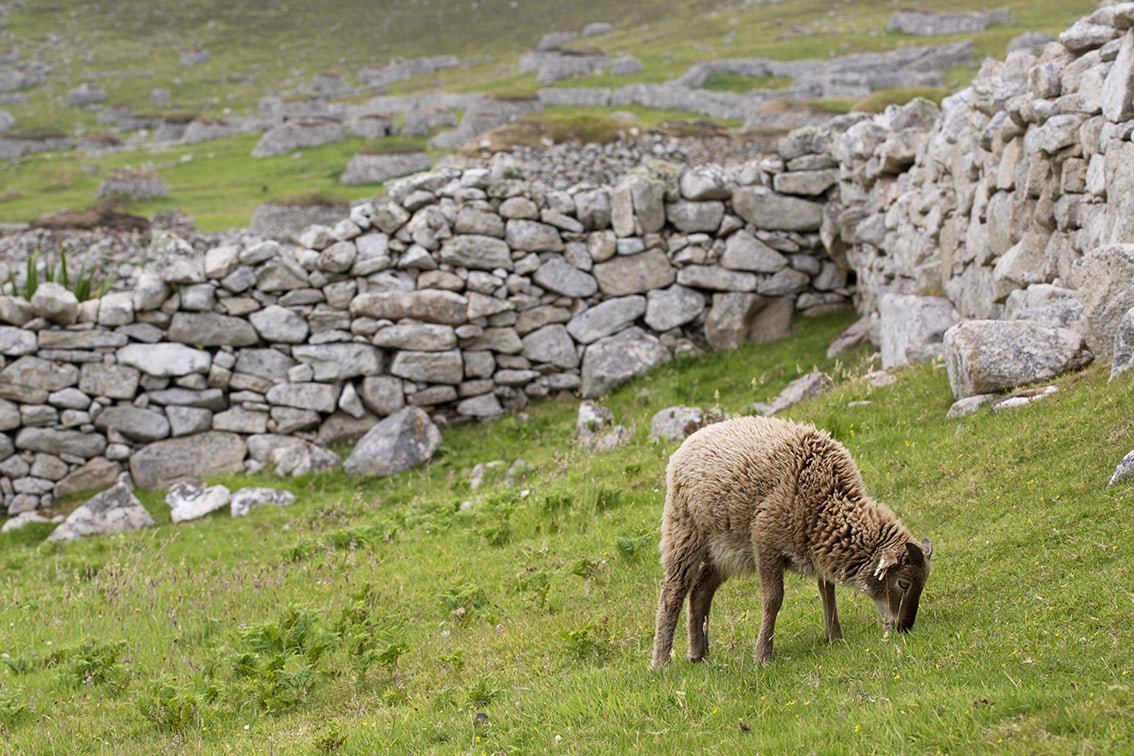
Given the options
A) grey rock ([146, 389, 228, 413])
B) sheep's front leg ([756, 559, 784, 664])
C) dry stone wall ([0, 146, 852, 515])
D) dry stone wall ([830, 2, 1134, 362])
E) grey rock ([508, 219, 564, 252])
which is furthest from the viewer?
grey rock ([508, 219, 564, 252])

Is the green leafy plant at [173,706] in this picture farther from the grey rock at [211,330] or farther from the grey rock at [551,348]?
the grey rock at [551,348]

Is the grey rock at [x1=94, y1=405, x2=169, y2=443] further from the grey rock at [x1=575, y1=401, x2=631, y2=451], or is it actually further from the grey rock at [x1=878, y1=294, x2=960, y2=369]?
the grey rock at [x1=878, y1=294, x2=960, y2=369]

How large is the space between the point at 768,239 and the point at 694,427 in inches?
283

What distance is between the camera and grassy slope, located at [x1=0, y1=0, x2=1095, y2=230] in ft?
189

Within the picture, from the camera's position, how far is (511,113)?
59781 mm

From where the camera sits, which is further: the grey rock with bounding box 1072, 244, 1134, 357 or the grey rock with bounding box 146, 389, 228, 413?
the grey rock with bounding box 146, 389, 228, 413

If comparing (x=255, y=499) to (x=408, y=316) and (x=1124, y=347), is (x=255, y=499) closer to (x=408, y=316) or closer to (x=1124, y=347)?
(x=408, y=316)

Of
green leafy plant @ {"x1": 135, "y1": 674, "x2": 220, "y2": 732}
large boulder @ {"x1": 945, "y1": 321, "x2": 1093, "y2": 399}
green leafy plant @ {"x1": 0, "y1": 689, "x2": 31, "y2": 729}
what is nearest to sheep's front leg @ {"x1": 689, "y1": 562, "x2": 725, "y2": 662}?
green leafy plant @ {"x1": 135, "y1": 674, "x2": 220, "y2": 732}

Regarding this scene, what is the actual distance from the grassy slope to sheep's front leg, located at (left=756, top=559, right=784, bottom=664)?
38.1m

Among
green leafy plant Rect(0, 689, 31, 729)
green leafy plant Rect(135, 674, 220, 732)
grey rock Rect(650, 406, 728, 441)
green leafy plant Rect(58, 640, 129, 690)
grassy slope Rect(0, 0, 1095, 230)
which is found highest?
green leafy plant Rect(135, 674, 220, 732)

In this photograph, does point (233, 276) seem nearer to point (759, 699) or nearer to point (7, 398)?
point (7, 398)

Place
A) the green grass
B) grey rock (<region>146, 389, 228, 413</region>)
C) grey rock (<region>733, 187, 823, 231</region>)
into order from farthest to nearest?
grey rock (<region>733, 187, 823, 231</region>), grey rock (<region>146, 389, 228, 413</region>), the green grass

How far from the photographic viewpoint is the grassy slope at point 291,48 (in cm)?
5762

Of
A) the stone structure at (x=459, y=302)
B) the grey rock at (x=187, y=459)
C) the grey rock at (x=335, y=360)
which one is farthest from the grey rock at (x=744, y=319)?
the grey rock at (x=187, y=459)
